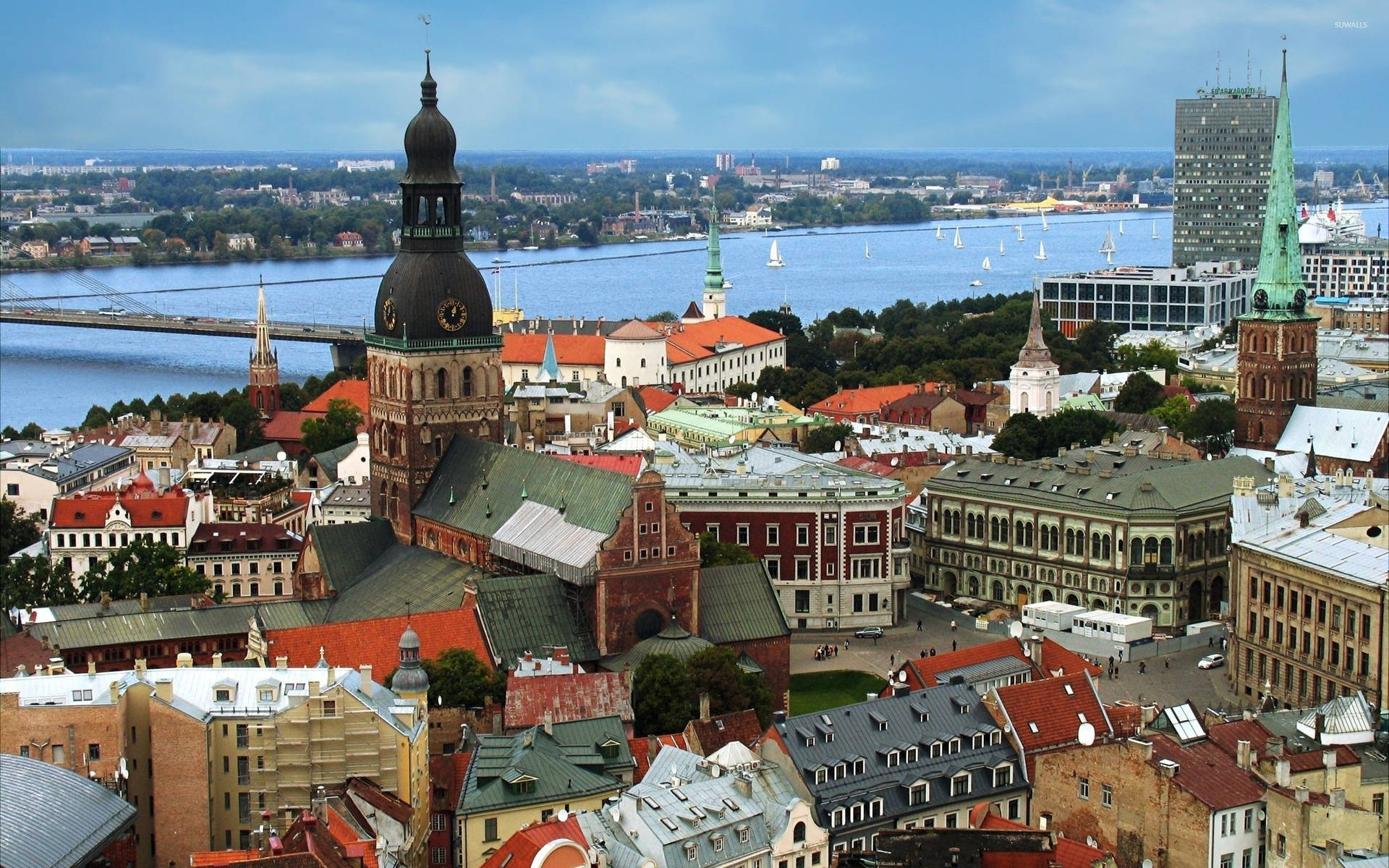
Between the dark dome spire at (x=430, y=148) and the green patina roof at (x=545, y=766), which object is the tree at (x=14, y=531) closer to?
the dark dome spire at (x=430, y=148)

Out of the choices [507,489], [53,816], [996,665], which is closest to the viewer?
[53,816]

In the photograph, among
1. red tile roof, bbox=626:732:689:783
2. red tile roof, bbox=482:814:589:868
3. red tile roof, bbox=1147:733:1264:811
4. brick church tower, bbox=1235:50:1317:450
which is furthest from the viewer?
brick church tower, bbox=1235:50:1317:450

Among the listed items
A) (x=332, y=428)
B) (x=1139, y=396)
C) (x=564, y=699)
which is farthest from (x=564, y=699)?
(x=1139, y=396)

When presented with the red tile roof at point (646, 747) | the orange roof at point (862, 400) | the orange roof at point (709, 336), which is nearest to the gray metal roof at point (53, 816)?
the red tile roof at point (646, 747)

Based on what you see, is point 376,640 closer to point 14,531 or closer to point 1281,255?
point 14,531

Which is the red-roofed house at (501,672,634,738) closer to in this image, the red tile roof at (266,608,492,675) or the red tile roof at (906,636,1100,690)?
the red tile roof at (266,608,492,675)

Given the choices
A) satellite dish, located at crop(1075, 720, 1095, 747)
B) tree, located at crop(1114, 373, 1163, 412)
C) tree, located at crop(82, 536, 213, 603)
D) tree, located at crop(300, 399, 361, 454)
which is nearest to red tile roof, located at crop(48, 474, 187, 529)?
tree, located at crop(82, 536, 213, 603)

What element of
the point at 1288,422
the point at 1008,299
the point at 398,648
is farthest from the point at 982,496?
the point at 1008,299
